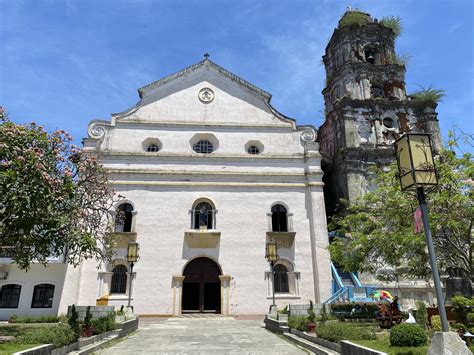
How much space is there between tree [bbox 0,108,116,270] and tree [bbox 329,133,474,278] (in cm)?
1134

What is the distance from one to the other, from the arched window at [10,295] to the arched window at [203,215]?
10.6 metres

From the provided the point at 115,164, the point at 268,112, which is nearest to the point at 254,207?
the point at 268,112

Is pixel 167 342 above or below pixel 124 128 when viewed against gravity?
below

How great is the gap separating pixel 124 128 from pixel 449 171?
18856mm

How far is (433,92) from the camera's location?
2786cm

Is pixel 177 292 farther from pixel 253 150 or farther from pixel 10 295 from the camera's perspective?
pixel 253 150

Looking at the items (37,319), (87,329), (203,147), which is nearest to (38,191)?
(87,329)

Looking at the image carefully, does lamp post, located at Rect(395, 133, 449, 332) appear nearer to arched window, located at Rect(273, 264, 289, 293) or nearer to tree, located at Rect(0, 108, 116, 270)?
tree, located at Rect(0, 108, 116, 270)

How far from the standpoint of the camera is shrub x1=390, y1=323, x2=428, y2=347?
8.15 m

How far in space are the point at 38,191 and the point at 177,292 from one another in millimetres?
11805

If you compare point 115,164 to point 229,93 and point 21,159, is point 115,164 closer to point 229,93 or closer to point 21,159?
point 229,93

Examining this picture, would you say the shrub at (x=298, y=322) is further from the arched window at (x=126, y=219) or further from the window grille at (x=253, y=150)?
the window grille at (x=253, y=150)

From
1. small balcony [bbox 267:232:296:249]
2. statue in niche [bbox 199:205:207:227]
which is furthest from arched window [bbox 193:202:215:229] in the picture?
small balcony [bbox 267:232:296:249]

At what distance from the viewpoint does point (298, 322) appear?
519 inches
